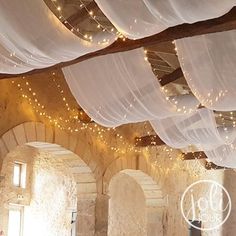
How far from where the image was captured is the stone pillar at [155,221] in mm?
11133

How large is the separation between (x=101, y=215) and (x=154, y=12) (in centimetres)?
545

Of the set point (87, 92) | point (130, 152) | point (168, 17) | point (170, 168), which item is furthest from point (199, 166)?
point (168, 17)

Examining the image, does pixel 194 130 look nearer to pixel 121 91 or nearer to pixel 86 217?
pixel 121 91

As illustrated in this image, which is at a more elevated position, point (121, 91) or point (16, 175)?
point (121, 91)


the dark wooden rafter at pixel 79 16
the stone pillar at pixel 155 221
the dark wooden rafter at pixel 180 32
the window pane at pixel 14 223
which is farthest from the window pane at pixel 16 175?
the dark wooden rafter at pixel 79 16

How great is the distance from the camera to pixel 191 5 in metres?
3.93

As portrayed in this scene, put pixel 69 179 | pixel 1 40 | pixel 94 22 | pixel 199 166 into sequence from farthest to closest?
pixel 199 166 → pixel 69 179 → pixel 94 22 → pixel 1 40

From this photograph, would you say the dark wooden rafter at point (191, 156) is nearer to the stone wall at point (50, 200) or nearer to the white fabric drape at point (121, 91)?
the stone wall at point (50, 200)

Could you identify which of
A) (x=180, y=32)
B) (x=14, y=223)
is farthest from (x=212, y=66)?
(x=14, y=223)

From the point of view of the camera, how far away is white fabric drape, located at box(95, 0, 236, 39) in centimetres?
393

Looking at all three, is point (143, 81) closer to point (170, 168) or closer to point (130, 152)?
point (130, 152)

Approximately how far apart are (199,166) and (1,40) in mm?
8194

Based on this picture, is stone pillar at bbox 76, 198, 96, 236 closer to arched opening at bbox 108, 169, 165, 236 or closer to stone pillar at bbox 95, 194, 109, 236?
stone pillar at bbox 95, 194, 109, 236

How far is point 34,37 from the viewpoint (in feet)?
15.3
